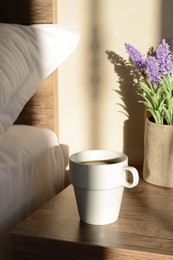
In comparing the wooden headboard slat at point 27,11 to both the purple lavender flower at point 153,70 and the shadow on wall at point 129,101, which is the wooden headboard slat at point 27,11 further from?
the purple lavender flower at point 153,70

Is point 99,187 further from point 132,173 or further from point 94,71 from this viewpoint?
point 94,71

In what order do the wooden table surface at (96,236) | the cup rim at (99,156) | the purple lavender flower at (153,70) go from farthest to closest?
the purple lavender flower at (153,70) → the cup rim at (99,156) → the wooden table surface at (96,236)

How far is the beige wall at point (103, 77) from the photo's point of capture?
0.90m

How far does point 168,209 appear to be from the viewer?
0.70 meters

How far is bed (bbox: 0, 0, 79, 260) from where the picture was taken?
2.46 feet

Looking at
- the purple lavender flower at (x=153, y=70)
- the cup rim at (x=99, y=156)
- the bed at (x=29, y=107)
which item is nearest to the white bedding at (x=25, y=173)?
the bed at (x=29, y=107)

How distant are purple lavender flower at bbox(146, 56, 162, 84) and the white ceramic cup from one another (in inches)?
8.1

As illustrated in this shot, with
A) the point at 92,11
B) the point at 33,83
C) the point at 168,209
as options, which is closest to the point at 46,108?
the point at 33,83

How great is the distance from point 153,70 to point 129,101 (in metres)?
0.17

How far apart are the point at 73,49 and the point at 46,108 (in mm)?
159

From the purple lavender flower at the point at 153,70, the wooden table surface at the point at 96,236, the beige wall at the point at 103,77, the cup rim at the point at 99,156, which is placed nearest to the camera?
the wooden table surface at the point at 96,236

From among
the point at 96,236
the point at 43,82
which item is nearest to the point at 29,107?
the point at 43,82

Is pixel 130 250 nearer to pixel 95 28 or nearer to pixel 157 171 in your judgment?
pixel 157 171

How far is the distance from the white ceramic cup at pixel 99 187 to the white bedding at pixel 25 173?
0.49ft
